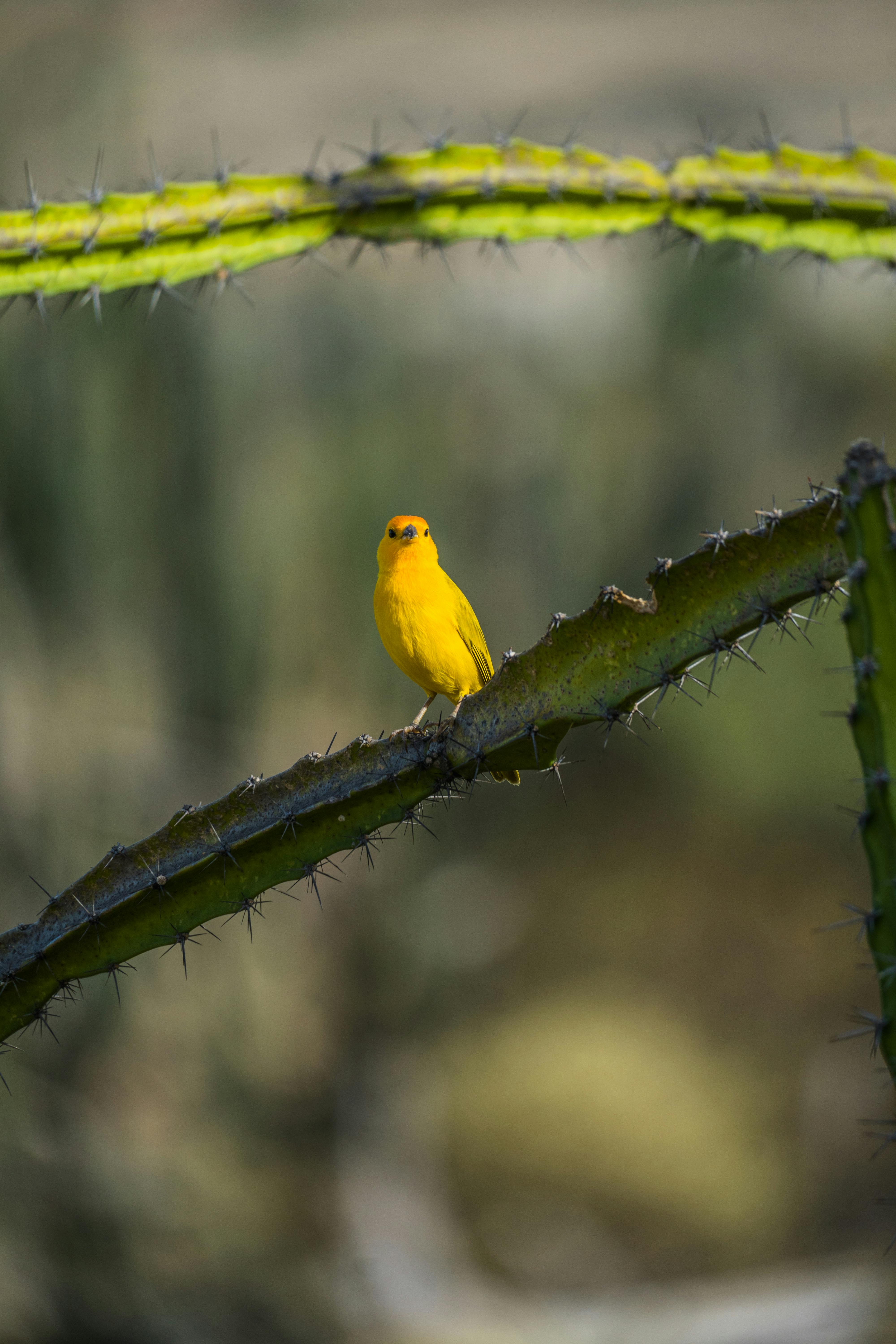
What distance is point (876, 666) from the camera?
138 cm

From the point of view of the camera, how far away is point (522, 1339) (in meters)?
7.01

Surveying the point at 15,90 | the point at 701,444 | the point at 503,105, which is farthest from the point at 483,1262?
the point at 15,90

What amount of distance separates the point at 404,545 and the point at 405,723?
409 cm

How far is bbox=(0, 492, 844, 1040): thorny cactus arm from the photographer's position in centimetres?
177

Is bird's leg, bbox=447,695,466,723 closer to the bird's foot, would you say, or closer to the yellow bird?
the bird's foot

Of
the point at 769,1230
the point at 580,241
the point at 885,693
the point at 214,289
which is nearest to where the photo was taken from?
the point at 885,693

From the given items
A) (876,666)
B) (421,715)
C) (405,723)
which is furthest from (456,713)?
(405,723)

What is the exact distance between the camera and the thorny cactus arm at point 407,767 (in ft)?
5.81

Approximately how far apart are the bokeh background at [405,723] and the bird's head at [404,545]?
3.68m

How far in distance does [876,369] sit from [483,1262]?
709 centimetres

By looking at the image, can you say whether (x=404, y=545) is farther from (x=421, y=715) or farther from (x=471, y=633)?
(x=421, y=715)

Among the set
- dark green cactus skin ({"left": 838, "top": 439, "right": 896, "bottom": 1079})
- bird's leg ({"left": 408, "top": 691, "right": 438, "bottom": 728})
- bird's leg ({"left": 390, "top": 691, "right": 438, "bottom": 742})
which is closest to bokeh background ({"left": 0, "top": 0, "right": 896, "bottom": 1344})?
bird's leg ({"left": 408, "top": 691, "right": 438, "bottom": 728})

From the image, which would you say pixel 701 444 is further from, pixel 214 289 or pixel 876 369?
pixel 214 289

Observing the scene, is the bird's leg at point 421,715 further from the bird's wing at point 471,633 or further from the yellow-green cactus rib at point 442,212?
the yellow-green cactus rib at point 442,212
